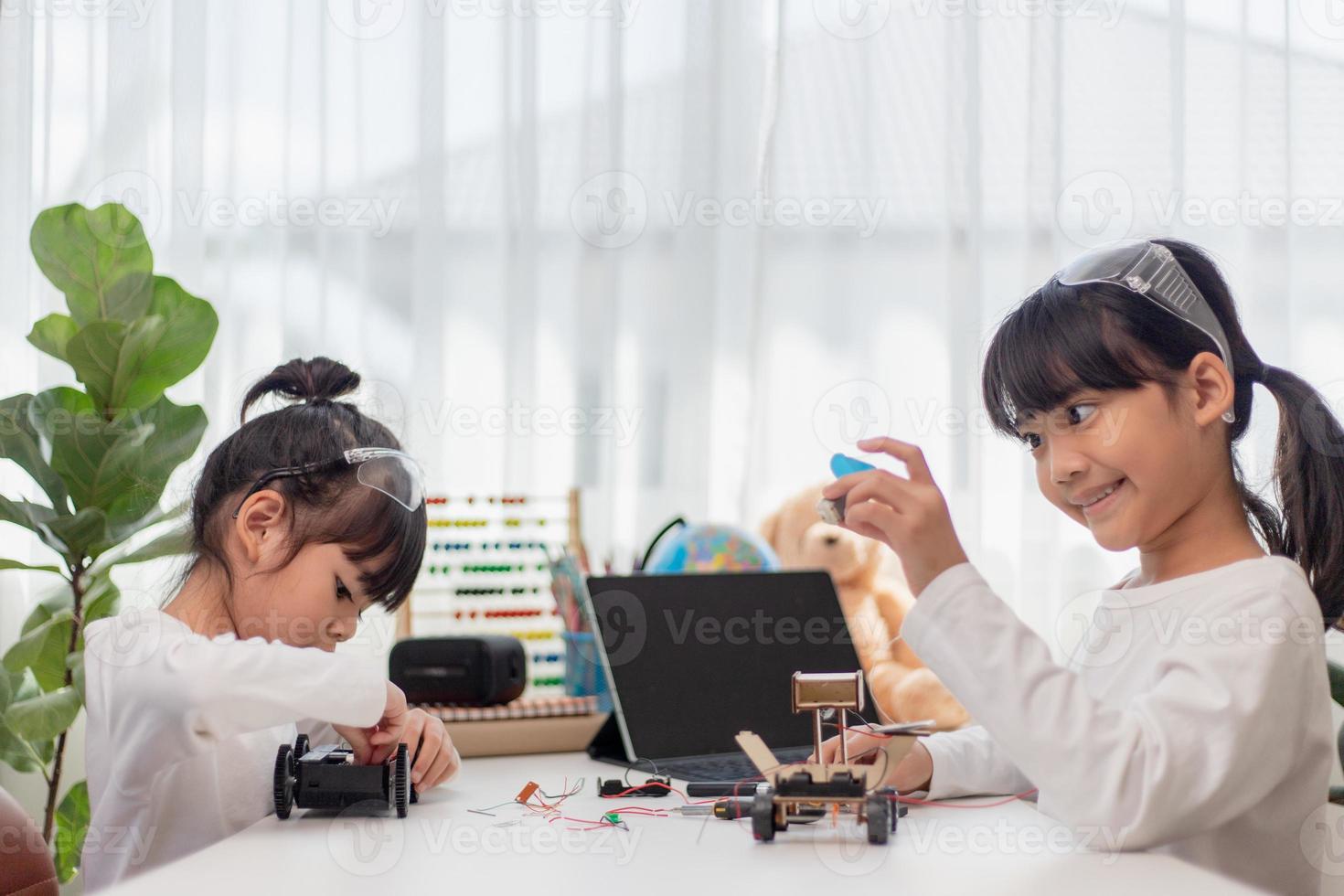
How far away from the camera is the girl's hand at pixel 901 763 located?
0.93 meters

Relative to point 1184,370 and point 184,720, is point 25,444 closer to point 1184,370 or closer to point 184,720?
point 184,720

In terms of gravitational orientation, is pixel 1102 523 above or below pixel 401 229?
below

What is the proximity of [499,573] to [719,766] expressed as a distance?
2.15ft

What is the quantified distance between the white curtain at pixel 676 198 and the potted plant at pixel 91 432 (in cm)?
22

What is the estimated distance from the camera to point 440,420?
5.83 feet

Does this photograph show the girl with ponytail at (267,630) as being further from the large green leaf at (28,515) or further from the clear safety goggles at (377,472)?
the large green leaf at (28,515)

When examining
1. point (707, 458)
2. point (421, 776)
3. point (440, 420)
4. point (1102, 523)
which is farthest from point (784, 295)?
point (421, 776)

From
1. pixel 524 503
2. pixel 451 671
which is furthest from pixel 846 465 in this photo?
pixel 524 503

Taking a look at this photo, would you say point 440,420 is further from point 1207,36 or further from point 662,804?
point 1207,36

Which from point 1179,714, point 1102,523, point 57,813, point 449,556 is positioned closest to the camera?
point 1179,714

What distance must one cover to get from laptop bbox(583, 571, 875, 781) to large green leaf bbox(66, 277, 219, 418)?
0.71 metres

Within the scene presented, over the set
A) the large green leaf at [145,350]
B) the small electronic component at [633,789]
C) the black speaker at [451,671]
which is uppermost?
the large green leaf at [145,350]

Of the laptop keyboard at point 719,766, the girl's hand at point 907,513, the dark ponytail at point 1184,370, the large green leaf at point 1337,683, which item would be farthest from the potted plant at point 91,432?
the large green leaf at point 1337,683

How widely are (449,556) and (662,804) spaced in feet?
2.84
